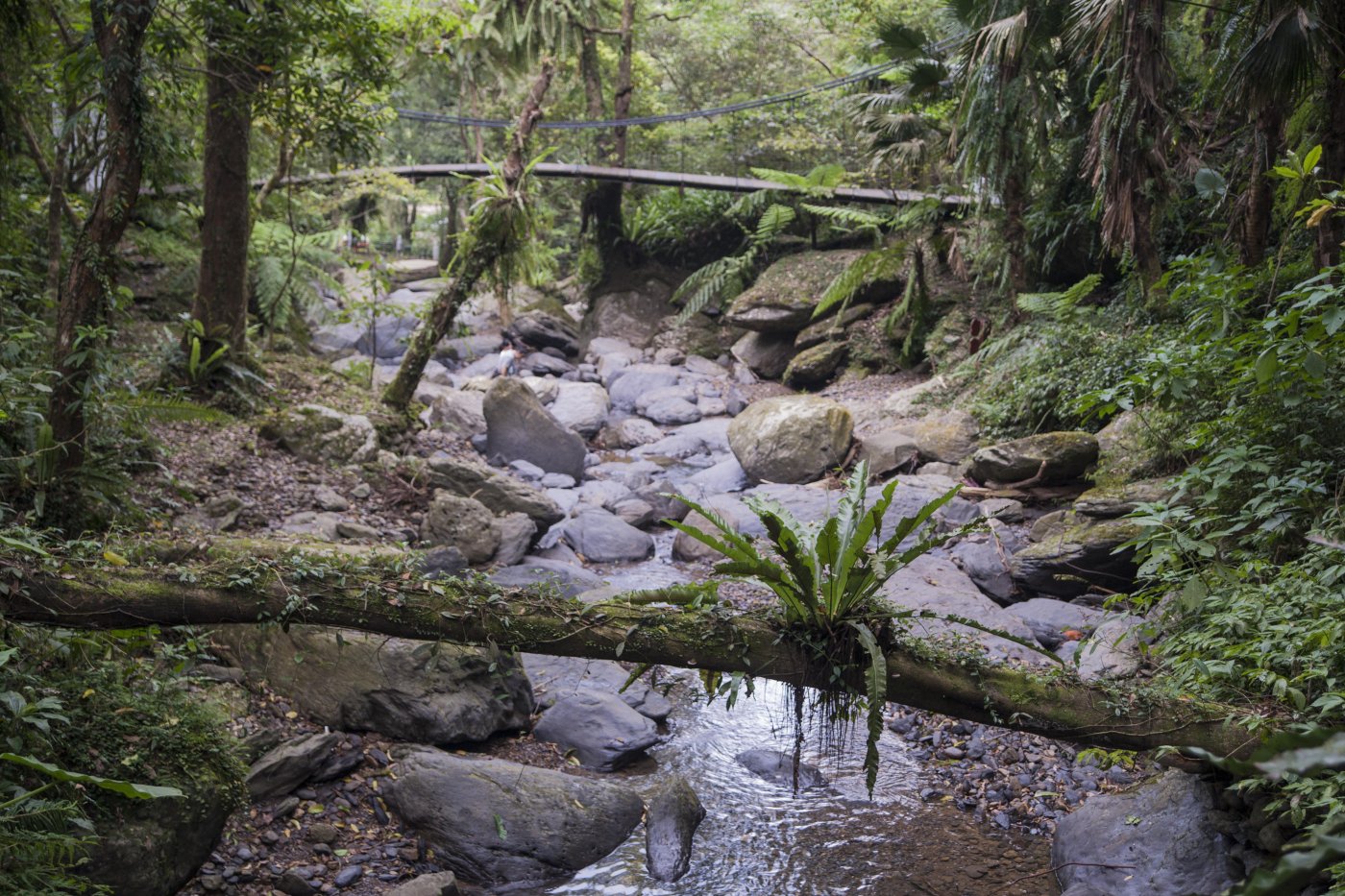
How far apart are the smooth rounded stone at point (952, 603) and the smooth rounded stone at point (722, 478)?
3.01 m

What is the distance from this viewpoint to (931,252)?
12.9 metres

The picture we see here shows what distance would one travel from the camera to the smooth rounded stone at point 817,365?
41.8ft

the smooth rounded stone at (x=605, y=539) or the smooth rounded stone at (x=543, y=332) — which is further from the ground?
the smooth rounded stone at (x=543, y=332)

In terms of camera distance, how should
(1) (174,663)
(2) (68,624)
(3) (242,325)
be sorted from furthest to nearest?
(3) (242,325) → (1) (174,663) → (2) (68,624)

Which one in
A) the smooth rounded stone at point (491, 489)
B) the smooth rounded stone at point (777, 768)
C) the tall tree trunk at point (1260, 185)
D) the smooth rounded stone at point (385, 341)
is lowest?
the smooth rounded stone at point (777, 768)

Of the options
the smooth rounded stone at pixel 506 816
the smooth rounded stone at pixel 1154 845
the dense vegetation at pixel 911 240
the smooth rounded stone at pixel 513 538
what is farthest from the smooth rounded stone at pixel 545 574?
the smooth rounded stone at pixel 1154 845

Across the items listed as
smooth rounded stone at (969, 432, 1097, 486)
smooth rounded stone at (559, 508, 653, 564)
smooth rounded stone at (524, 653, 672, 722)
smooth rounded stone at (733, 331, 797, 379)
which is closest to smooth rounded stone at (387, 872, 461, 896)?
smooth rounded stone at (524, 653, 672, 722)

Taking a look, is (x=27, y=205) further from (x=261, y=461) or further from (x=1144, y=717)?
(x=1144, y=717)

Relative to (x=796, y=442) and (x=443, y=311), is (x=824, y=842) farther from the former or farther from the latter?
(x=443, y=311)

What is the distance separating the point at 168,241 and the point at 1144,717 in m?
11.2

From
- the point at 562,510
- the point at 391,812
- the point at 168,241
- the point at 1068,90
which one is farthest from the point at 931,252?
the point at 391,812

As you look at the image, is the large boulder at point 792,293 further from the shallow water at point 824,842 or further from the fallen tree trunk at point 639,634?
the fallen tree trunk at point 639,634

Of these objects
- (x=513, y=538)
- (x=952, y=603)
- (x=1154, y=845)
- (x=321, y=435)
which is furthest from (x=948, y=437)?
(x=321, y=435)

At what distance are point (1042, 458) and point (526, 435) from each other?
18.0 feet
